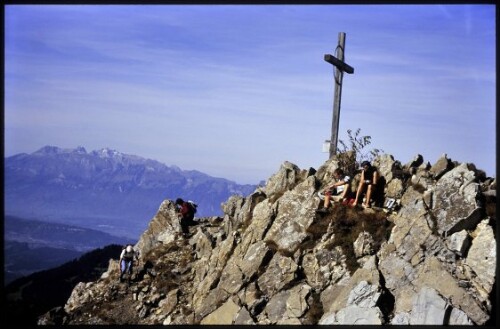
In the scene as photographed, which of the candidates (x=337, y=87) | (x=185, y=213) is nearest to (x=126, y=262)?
(x=185, y=213)

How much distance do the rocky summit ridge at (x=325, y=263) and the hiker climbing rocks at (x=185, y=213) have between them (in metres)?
1.40

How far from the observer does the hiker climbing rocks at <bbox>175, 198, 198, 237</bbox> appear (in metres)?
28.1

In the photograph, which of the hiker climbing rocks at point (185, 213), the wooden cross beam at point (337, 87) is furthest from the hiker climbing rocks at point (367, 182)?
the hiker climbing rocks at point (185, 213)

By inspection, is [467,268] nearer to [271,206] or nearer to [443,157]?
[443,157]

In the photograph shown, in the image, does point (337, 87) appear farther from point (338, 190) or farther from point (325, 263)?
point (325, 263)

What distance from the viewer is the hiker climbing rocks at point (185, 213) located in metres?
28.1

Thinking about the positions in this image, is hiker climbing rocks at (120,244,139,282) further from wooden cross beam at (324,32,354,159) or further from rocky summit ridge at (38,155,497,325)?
wooden cross beam at (324,32,354,159)

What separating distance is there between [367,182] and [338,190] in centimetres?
109

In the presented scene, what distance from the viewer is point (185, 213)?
2836cm

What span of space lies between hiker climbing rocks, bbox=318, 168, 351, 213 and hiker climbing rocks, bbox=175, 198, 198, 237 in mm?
7690

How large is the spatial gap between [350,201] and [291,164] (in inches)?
173

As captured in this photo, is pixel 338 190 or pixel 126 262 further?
pixel 126 262

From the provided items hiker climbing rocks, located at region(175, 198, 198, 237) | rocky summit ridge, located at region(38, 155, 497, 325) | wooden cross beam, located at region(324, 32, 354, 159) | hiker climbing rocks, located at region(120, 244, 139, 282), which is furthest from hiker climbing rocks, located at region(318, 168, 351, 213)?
hiker climbing rocks, located at region(120, 244, 139, 282)
